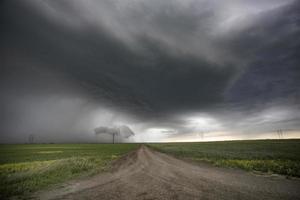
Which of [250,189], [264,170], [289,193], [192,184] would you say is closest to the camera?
[289,193]

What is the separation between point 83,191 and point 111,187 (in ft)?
4.93

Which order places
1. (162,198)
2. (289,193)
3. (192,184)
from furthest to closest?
(192,184), (289,193), (162,198)

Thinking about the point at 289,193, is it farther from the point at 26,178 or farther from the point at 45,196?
the point at 26,178

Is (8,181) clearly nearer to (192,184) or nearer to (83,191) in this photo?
(83,191)

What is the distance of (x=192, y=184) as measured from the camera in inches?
356

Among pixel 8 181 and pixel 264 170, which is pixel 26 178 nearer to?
pixel 8 181

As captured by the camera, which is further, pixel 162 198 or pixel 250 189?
pixel 250 189

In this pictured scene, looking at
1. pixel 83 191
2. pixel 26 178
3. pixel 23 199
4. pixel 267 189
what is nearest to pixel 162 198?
pixel 83 191

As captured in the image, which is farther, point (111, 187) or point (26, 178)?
point (26, 178)

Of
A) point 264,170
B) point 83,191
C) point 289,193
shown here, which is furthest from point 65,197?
point 264,170

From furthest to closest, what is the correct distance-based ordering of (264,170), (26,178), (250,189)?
(264,170), (26,178), (250,189)

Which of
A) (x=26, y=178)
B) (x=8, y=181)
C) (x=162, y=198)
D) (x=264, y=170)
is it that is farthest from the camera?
(x=264, y=170)

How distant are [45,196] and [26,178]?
248 inches

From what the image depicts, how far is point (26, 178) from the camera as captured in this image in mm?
12617
